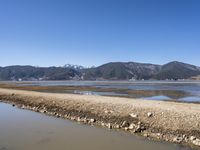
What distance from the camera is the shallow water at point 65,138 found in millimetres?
13625

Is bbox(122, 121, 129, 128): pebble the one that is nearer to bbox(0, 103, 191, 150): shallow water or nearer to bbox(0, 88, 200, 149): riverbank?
bbox(0, 88, 200, 149): riverbank

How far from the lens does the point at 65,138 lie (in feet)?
50.8

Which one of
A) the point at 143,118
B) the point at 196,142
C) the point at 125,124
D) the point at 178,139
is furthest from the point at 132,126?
the point at 196,142

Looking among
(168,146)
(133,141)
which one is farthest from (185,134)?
(133,141)

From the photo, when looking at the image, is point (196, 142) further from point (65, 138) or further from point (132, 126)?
point (65, 138)

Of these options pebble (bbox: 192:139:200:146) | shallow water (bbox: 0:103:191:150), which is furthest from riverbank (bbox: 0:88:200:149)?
shallow water (bbox: 0:103:191:150)

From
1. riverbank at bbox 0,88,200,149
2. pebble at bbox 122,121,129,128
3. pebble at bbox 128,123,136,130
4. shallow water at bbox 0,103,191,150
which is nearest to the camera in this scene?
shallow water at bbox 0,103,191,150

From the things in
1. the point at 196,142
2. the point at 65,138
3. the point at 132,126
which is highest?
the point at 132,126

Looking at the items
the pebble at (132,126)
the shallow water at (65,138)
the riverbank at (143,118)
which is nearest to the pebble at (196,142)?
the riverbank at (143,118)

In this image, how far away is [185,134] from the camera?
14977mm

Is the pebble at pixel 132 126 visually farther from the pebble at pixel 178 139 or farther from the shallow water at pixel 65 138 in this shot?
the pebble at pixel 178 139

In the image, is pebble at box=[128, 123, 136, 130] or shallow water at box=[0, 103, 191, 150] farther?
pebble at box=[128, 123, 136, 130]

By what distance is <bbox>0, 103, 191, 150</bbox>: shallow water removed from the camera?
1362 cm

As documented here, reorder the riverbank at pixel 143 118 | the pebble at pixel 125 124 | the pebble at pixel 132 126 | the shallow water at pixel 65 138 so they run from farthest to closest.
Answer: the pebble at pixel 125 124
the pebble at pixel 132 126
the riverbank at pixel 143 118
the shallow water at pixel 65 138
